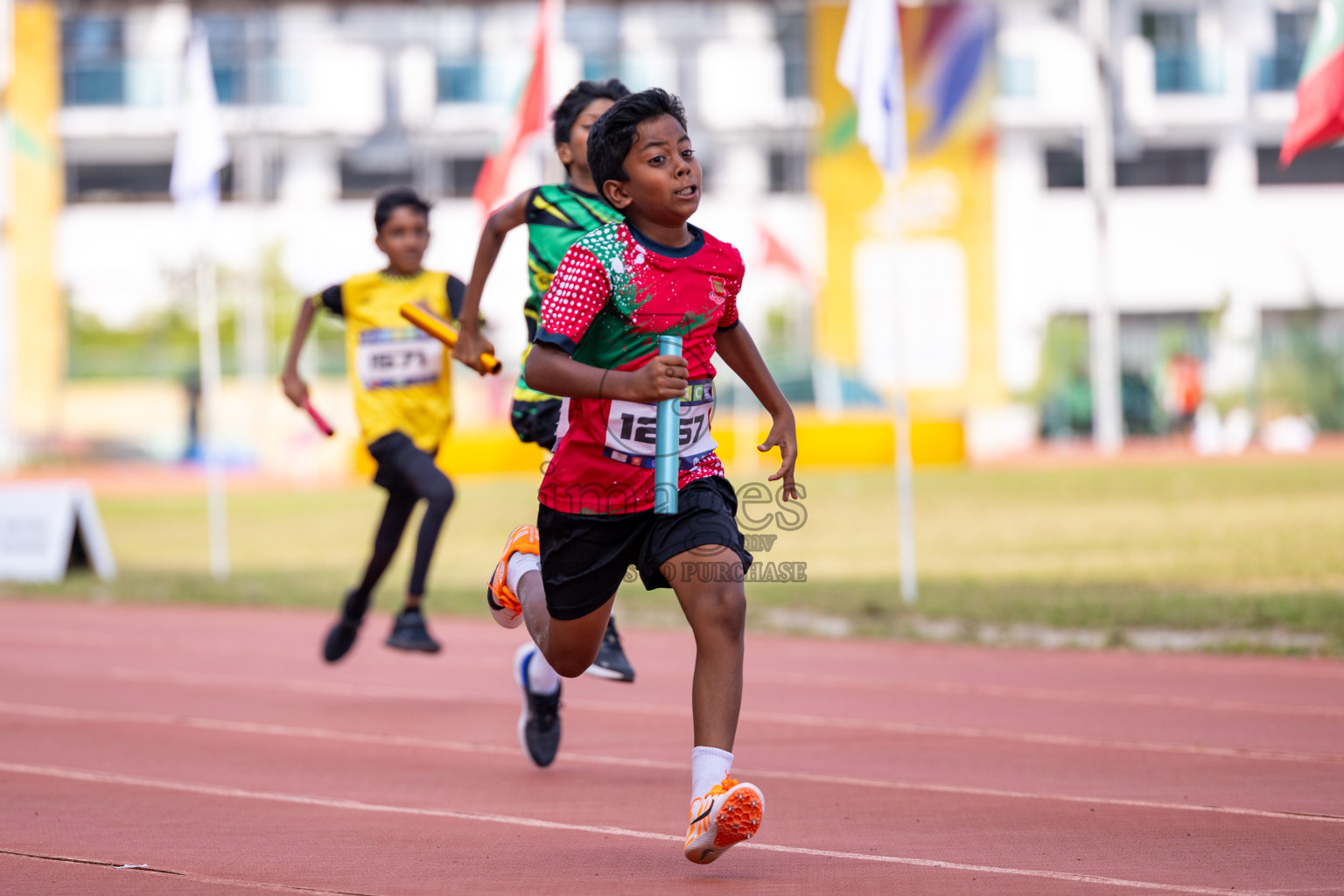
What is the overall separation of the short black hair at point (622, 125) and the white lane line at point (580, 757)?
2.34 metres

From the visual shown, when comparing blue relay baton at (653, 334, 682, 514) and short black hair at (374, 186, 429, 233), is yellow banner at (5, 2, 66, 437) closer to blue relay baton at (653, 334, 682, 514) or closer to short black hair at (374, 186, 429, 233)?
short black hair at (374, 186, 429, 233)

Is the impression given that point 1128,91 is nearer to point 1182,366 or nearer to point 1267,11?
point 1267,11

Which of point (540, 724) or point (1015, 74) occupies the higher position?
point (1015, 74)

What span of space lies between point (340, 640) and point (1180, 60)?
136 ft

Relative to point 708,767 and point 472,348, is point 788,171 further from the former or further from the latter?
point 708,767

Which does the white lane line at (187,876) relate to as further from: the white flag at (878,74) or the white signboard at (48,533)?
the white signboard at (48,533)

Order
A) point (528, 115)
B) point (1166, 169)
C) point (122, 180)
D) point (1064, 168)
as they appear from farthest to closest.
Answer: point (122, 180) → point (1166, 169) → point (1064, 168) → point (528, 115)

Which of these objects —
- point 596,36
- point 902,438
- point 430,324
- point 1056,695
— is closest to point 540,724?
point 430,324

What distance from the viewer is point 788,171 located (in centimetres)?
4606

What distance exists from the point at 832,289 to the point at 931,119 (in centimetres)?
457

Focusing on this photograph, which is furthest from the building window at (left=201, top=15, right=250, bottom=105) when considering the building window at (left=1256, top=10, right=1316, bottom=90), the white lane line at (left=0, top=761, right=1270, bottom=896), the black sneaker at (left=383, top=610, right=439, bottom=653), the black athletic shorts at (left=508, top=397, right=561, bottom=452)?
the white lane line at (left=0, top=761, right=1270, bottom=896)

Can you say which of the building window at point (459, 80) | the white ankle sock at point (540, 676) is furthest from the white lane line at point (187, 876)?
the building window at point (459, 80)

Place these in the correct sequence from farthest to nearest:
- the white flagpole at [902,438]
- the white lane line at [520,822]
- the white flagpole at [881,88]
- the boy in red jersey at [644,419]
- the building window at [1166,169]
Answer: the building window at [1166,169] → the white flagpole at [881,88] → the white flagpole at [902,438] → the boy in red jersey at [644,419] → the white lane line at [520,822]

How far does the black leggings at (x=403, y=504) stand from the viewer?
300 inches
